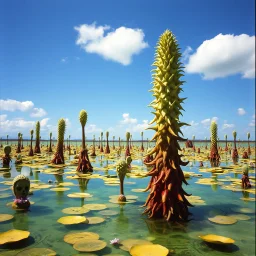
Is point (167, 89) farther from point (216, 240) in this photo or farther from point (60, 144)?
point (60, 144)

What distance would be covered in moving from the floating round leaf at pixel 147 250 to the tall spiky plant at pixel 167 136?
3.67 ft

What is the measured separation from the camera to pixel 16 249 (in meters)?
2.86

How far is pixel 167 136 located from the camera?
407cm

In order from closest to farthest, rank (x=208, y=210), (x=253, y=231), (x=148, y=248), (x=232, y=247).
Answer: (x=148, y=248), (x=232, y=247), (x=253, y=231), (x=208, y=210)

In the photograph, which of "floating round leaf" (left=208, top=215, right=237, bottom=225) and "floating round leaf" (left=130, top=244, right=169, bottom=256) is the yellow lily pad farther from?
"floating round leaf" (left=208, top=215, right=237, bottom=225)

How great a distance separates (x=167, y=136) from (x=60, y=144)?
956 cm

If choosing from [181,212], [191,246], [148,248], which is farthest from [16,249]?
[181,212]

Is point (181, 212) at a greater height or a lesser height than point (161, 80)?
lesser

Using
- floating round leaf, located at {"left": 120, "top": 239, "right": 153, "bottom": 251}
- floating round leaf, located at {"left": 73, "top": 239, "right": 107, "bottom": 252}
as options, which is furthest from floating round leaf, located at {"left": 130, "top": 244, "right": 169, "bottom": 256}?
floating round leaf, located at {"left": 73, "top": 239, "right": 107, "bottom": 252}

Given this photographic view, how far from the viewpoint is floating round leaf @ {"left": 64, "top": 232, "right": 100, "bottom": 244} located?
3.11m

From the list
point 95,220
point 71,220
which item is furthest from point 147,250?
point 71,220

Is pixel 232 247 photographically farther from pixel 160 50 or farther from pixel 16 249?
pixel 160 50

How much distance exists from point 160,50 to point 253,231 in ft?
10.5

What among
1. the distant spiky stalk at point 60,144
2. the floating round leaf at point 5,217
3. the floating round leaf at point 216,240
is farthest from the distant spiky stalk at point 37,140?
the floating round leaf at point 216,240
